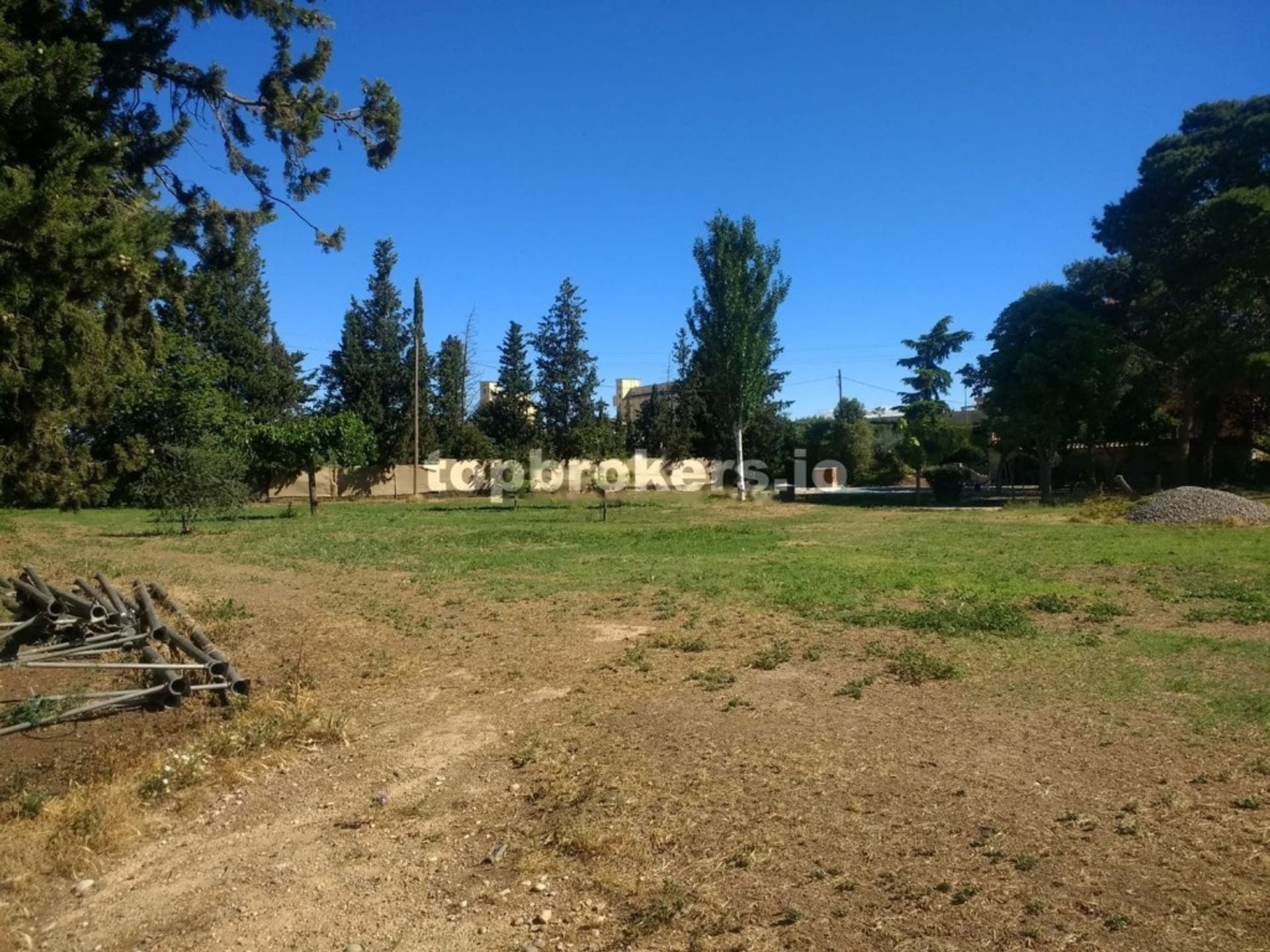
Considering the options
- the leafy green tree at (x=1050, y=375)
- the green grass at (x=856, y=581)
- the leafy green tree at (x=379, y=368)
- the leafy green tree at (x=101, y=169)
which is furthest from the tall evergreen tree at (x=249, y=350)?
the leafy green tree at (x=1050, y=375)

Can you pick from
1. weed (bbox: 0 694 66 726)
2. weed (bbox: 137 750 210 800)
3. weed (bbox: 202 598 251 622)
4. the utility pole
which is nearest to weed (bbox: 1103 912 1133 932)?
weed (bbox: 137 750 210 800)

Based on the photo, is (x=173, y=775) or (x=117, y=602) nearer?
(x=173, y=775)

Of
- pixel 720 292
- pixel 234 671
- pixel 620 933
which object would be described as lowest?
pixel 620 933

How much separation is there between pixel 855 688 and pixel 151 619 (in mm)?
5544

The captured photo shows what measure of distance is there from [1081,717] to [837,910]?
2.92 m

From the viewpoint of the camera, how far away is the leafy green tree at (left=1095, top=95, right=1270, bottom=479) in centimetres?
2398

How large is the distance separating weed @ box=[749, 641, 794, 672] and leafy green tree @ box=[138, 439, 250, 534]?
49.3 feet

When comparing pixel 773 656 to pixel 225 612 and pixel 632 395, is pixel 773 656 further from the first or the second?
pixel 632 395

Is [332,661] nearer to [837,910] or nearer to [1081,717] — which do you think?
[837,910]

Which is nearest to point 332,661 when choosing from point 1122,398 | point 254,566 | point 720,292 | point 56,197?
point 56,197

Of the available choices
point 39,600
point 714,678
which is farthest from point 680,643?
point 39,600

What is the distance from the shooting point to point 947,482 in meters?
29.7

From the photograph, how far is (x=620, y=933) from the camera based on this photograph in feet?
9.68

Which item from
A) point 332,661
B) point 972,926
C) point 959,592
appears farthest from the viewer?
point 959,592
